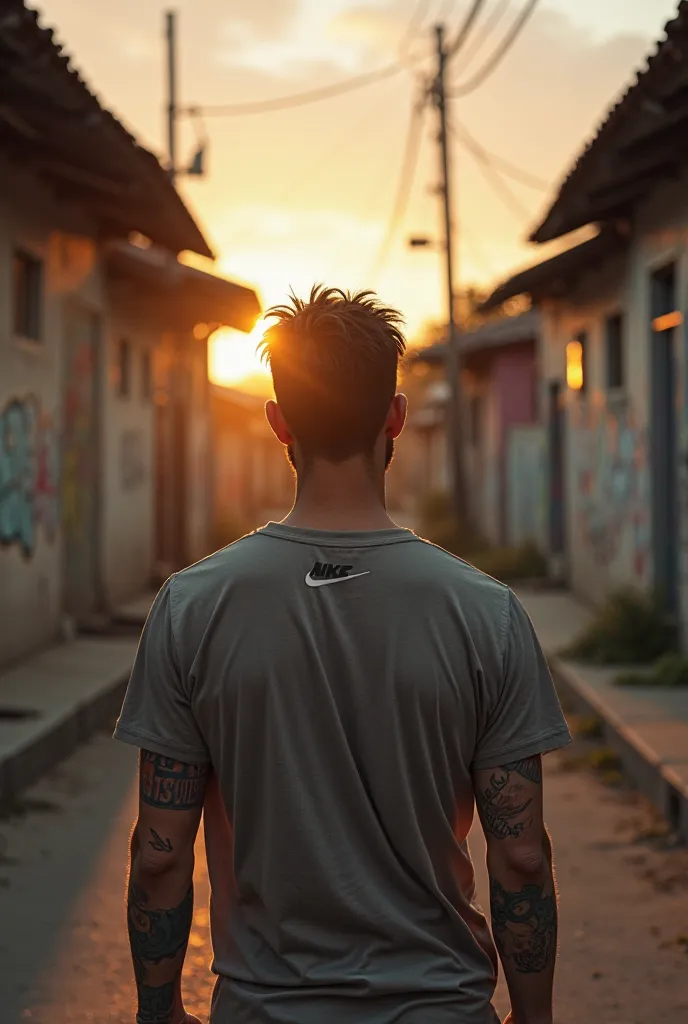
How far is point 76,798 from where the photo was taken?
23.4ft

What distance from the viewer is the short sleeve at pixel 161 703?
1.93 metres

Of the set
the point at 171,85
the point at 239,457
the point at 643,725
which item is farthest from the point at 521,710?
the point at 239,457

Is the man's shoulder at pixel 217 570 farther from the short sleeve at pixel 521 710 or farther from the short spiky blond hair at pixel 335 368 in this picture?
the short sleeve at pixel 521 710

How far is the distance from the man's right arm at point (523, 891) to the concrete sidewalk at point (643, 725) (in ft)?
14.0

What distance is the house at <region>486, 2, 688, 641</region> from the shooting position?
9.38m

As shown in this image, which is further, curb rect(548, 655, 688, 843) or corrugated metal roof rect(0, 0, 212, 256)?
corrugated metal roof rect(0, 0, 212, 256)

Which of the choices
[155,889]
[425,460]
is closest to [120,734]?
[155,889]

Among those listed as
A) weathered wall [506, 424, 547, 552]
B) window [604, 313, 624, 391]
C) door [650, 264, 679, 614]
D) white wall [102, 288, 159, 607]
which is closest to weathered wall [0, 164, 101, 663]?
white wall [102, 288, 159, 607]

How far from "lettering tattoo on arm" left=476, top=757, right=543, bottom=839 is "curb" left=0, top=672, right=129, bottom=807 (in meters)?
5.12

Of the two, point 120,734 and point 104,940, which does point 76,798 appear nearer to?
point 104,940

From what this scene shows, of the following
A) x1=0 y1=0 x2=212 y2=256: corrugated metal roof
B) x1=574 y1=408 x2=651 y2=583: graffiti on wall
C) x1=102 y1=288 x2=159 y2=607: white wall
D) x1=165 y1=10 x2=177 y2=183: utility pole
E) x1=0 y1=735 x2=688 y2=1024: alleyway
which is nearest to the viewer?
x1=0 y1=735 x2=688 y2=1024: alleyway

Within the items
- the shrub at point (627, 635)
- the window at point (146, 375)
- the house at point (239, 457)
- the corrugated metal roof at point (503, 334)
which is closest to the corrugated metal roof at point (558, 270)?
the shrub at point (627, 635)

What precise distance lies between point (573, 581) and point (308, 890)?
15.4 m

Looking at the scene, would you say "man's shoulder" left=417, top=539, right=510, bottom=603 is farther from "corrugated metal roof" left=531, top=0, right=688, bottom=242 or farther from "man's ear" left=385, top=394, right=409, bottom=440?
"corrugated metal roof" left=531, top=0, right=688, bottom=242
